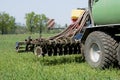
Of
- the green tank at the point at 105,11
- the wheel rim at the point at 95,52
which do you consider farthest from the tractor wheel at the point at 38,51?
the green tank at the point at 105,11

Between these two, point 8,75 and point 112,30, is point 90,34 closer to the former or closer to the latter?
point 112,30

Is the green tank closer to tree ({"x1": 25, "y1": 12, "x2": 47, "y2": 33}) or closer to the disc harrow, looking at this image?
the disc harrow

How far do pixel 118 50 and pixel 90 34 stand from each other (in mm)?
1322

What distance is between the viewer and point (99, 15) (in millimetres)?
8680

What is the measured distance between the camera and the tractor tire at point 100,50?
8.23 meters

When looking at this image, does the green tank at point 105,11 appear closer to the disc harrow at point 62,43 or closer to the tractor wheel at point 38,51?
the disc harrow at point 62,43

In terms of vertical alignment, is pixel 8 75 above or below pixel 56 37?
below

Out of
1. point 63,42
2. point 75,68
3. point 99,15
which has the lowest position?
point 75,68

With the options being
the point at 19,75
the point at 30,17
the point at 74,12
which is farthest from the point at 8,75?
the point at 30,17

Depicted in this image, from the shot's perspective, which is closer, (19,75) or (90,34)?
(19,75)

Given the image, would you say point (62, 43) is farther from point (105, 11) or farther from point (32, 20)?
point (32, 20)

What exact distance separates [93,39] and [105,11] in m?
0.94

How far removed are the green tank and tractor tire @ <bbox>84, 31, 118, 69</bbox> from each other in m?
0.36

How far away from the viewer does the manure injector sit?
820cm
